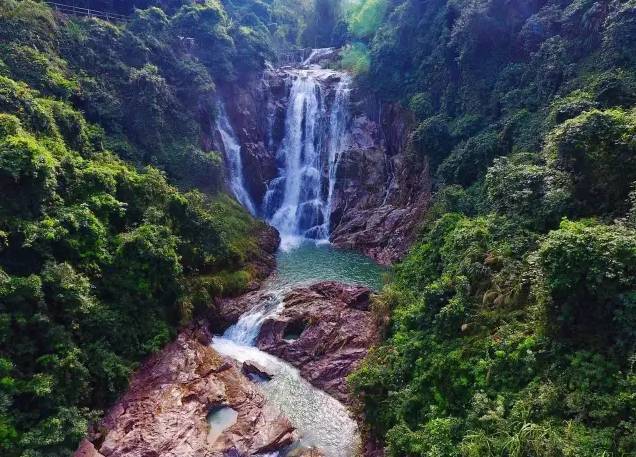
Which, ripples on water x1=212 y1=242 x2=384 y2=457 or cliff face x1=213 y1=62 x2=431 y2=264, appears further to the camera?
cliff face x1=213 y1=62 x2=431 y2=264

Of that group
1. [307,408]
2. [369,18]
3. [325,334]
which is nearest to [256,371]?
[307,408]

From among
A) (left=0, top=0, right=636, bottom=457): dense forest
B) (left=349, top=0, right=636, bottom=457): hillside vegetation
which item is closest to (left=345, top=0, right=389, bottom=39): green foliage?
(left=0, top=0, right=636, bottom=457): dense forest

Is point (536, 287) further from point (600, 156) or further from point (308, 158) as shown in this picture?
point (308, 158)

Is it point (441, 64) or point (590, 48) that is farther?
point (441, 64)

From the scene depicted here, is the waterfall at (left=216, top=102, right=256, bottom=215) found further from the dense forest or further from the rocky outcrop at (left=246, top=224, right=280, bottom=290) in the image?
the rocky outcrop at (left=246, top=224, right=280, bottom=290)

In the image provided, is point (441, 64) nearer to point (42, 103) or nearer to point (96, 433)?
point (42, 103)

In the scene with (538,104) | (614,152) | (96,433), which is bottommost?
(96,433)

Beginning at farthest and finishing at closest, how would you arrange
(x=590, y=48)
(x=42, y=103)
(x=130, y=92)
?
1. (x=130, y=92)
2. (x=590, y=48)
3. (x=42, y=103)

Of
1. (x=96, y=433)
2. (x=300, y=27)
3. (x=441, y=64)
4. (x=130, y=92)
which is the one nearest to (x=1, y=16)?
(x=130, y=92)
